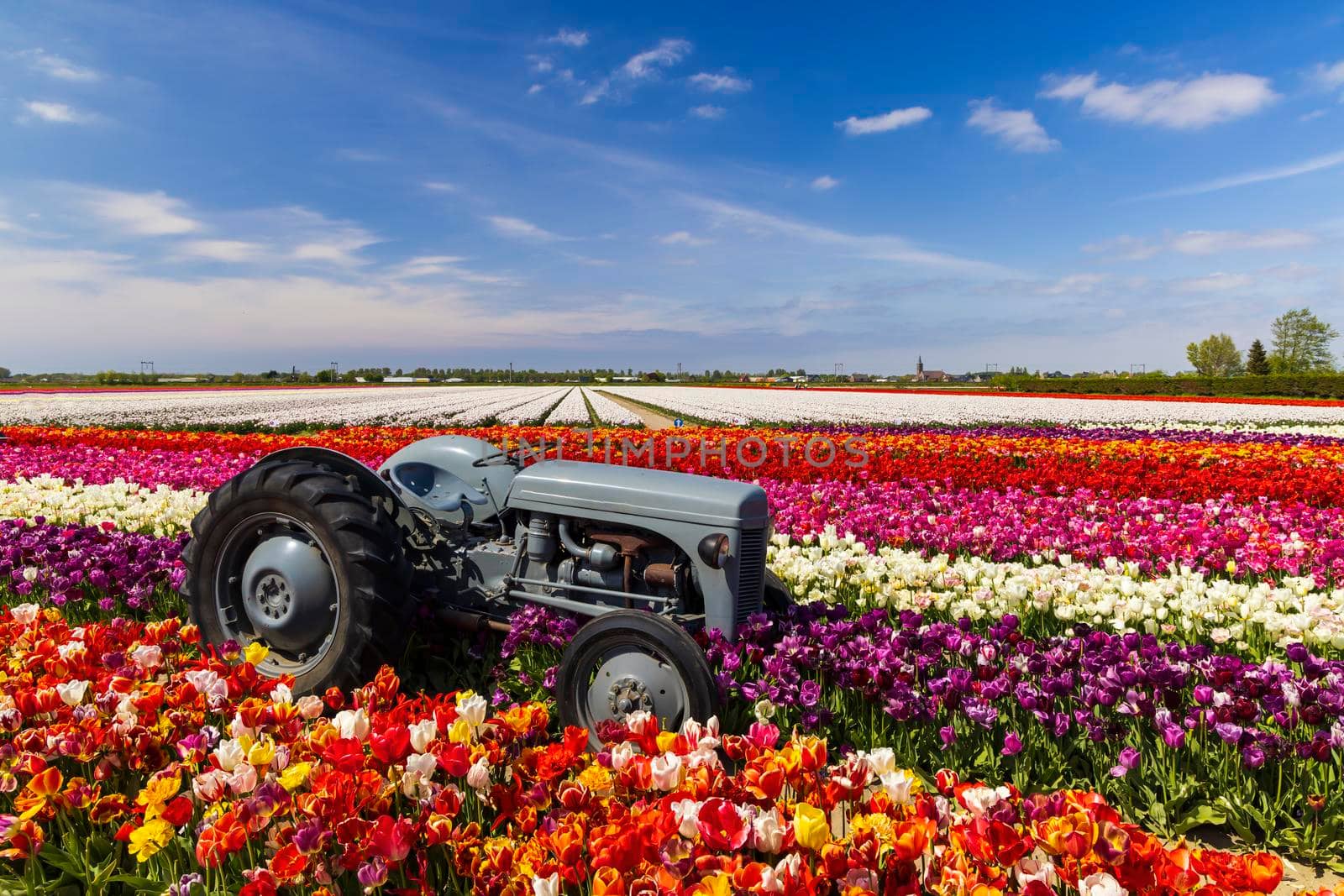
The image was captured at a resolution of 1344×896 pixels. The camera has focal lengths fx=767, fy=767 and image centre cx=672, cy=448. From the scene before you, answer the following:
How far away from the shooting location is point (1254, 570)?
5.43 meters

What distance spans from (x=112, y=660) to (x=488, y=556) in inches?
63.1

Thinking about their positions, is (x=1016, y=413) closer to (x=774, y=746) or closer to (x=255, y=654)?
(x=774, y=746)

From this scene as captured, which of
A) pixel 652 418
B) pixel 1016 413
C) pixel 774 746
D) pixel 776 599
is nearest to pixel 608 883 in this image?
pixel 774 746

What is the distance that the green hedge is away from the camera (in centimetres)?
4122

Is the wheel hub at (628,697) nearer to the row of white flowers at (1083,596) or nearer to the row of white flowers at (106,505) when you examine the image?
the row of white flowers at (1083,596)

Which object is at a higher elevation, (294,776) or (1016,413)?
(1016,413)

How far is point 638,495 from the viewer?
3439 millimetres

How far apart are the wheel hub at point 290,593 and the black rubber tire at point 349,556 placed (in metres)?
0.16

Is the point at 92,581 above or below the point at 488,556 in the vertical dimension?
below

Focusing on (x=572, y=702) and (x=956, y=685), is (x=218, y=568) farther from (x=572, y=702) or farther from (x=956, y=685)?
(x=956, y=685)

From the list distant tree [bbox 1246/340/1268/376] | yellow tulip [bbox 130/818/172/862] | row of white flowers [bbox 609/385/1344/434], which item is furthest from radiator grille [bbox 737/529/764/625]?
distant tree [bbox 1246/340/1268/376]

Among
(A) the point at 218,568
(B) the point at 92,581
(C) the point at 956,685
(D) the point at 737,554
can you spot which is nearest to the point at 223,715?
(A) the point at 218,568

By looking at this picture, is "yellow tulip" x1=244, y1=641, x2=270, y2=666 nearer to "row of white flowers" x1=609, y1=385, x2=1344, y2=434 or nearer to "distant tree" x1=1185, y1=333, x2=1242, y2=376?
"row of white flowers" x1=609, y1=385, x2=1344, y2=434

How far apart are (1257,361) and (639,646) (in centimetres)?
8333
